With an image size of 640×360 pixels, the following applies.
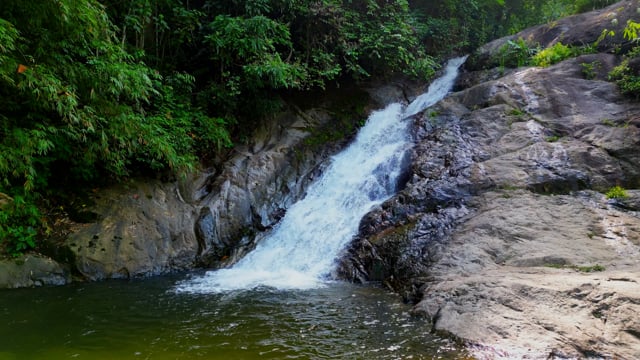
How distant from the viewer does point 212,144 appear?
36.2 feet

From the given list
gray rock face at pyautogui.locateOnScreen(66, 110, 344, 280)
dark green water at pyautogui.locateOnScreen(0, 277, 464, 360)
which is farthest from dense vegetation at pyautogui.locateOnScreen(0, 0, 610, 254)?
dark green water at pyautogui.locateOnScreen(0, 277, 464, 360)

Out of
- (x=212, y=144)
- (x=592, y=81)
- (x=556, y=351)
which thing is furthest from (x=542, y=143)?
(x=212, y=144)

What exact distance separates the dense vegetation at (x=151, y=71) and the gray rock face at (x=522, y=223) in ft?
12.9

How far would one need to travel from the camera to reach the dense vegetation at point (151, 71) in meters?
6.42

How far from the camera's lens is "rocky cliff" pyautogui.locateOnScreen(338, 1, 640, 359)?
4734mm

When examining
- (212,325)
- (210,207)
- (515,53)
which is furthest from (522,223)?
(515,53)

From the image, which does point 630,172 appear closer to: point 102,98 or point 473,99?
point 473,99

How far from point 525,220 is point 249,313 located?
5084 millimetres

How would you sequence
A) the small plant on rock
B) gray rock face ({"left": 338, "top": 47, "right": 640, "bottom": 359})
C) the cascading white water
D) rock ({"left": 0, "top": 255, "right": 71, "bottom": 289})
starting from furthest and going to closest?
the cascading white water
the small plant on rock
rock ({"left": 0, "top": 255, "right": 71, "bottom": 289})
gray rock face ({"left": 338, "top": 47, "right": 640, "bottom": 359})

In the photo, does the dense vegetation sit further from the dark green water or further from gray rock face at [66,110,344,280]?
the dark green water

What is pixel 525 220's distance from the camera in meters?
7.31

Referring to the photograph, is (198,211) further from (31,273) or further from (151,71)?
(31,273)

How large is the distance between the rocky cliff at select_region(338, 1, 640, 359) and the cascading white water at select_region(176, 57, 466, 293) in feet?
2.04

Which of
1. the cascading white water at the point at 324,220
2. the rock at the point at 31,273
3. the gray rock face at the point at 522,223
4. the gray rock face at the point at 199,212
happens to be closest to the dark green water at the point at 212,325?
the rock at the point at 31,273
